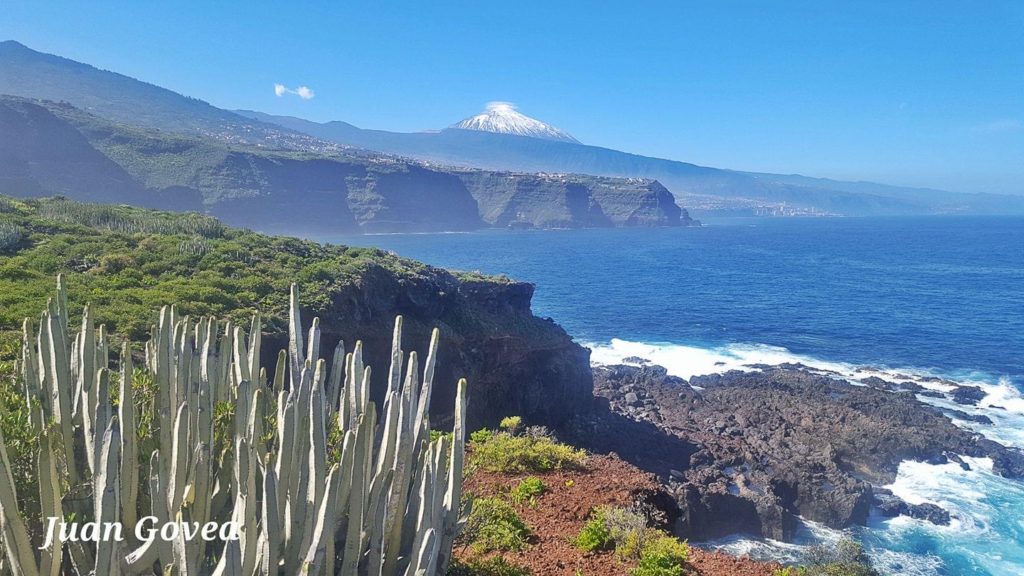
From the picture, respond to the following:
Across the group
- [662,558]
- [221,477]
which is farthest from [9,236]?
[662,558]

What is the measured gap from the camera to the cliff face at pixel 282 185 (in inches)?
3625

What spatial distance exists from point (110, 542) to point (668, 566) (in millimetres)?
5505

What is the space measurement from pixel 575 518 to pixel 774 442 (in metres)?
22.7

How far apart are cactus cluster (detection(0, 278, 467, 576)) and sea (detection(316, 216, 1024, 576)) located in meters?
17.1

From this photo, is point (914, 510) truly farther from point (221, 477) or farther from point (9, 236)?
point (9, 236)

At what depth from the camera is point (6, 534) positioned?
3457 mm

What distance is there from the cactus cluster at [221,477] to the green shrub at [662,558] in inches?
108

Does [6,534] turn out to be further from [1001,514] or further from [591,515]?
[1001,514]

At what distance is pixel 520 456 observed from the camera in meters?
10.1

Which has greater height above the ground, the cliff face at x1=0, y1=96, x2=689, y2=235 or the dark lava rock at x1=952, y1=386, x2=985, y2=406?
the cliff face at x1=0, y1=96, x2=689, y2=235

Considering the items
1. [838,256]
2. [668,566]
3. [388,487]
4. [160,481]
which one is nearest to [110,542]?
[160,481]

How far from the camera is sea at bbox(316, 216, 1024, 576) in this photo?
21141mm

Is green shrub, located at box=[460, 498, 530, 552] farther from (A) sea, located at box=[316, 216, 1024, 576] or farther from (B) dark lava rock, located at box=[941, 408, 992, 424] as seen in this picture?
(B) dark lava rock, located at box=[941, 408, 992, 424]

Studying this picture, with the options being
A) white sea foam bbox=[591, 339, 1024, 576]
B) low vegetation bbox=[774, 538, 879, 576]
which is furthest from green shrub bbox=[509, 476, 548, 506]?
white sea foam bbox=[591, 339, 1024, 576]
